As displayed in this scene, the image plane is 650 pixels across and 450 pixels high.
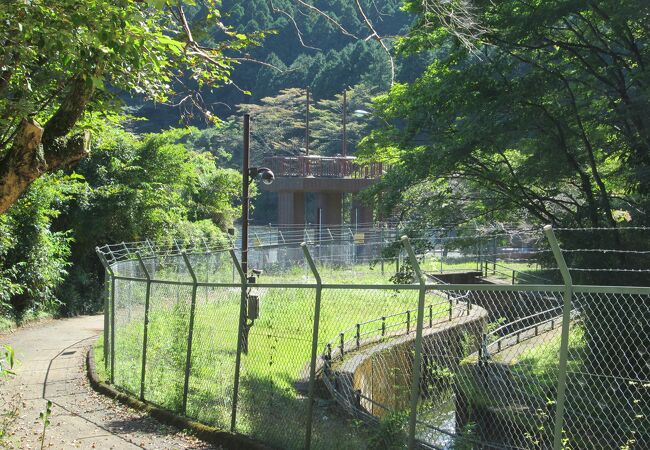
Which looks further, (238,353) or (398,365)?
(238,353)

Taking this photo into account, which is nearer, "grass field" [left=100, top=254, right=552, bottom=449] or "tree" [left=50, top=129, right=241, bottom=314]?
"grass field" [left=100, top=254, right=552, bottom=449]

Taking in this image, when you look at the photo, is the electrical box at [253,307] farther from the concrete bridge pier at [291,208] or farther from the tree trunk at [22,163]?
the concrete bridge pier at [291,208]

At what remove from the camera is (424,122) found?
734 inches

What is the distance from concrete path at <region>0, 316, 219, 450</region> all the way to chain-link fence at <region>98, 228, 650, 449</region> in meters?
0.52

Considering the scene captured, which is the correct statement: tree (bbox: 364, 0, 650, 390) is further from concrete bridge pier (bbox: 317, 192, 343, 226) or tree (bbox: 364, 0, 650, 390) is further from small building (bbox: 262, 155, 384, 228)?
concrete bridge pier (bbox: 317, 192, 343, 226)

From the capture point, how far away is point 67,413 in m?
12.1

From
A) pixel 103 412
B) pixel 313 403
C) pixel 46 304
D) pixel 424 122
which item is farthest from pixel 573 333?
pixel 46 304

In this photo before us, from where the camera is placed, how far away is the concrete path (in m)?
10.1

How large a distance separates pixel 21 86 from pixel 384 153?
1367 centimetres

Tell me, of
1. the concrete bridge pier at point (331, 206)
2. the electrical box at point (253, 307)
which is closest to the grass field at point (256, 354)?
the electrical box at point (253, 307)

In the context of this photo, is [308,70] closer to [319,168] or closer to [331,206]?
[331,206]

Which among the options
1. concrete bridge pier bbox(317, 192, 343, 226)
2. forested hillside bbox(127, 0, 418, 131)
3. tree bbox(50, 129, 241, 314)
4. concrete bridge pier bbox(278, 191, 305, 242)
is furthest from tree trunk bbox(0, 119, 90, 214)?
forested hillside bbox(127, 0, 418, 131)

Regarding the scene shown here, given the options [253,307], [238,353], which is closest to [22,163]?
[238,353]

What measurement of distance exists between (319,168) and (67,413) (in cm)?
4160
